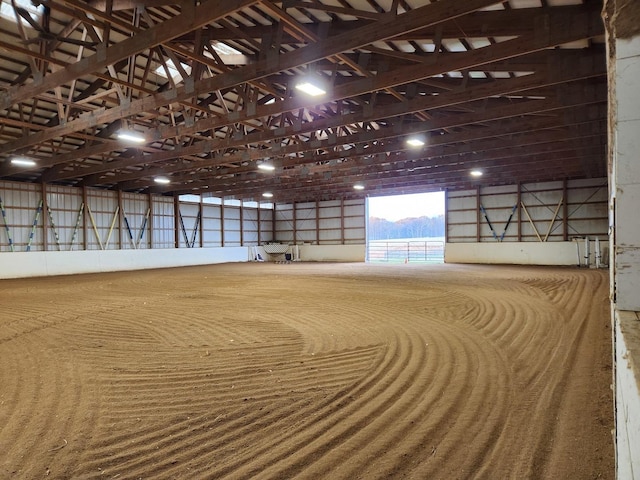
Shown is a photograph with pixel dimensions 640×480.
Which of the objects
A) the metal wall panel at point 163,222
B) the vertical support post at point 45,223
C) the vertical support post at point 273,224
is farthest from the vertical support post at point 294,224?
the vertical support post at point 45,223

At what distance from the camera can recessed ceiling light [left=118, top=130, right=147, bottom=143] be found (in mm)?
11484

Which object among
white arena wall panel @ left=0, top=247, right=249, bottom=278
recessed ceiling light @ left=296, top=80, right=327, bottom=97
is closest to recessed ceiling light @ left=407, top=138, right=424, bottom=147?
recessed ceiling light @ left=296, top=80, right=327, bottom=97

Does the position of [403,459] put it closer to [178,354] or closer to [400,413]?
[400,413]

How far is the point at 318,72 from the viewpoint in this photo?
29.7 ft

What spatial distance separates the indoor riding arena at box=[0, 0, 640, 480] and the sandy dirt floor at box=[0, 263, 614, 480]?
0.03 metres

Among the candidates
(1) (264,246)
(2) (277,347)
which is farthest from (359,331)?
→ (1) (264,246)

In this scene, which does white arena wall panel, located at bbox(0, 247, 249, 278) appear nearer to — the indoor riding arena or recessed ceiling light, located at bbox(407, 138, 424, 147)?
the indoor riding arena

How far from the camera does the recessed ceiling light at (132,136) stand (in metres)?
11.5

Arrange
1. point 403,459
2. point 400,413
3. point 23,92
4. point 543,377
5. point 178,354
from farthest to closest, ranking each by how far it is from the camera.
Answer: point 23,92 < point 178,354 < point 543,377 < point 400,413 < point 403,459

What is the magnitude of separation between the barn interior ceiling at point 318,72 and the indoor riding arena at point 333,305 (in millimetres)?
57

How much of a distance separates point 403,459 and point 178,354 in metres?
3.79

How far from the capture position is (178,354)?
555 centimetres

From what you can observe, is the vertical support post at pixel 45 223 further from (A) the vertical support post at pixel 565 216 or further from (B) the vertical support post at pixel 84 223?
(A) the vertical support post at pixel 565 216

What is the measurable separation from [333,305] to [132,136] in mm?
8162
